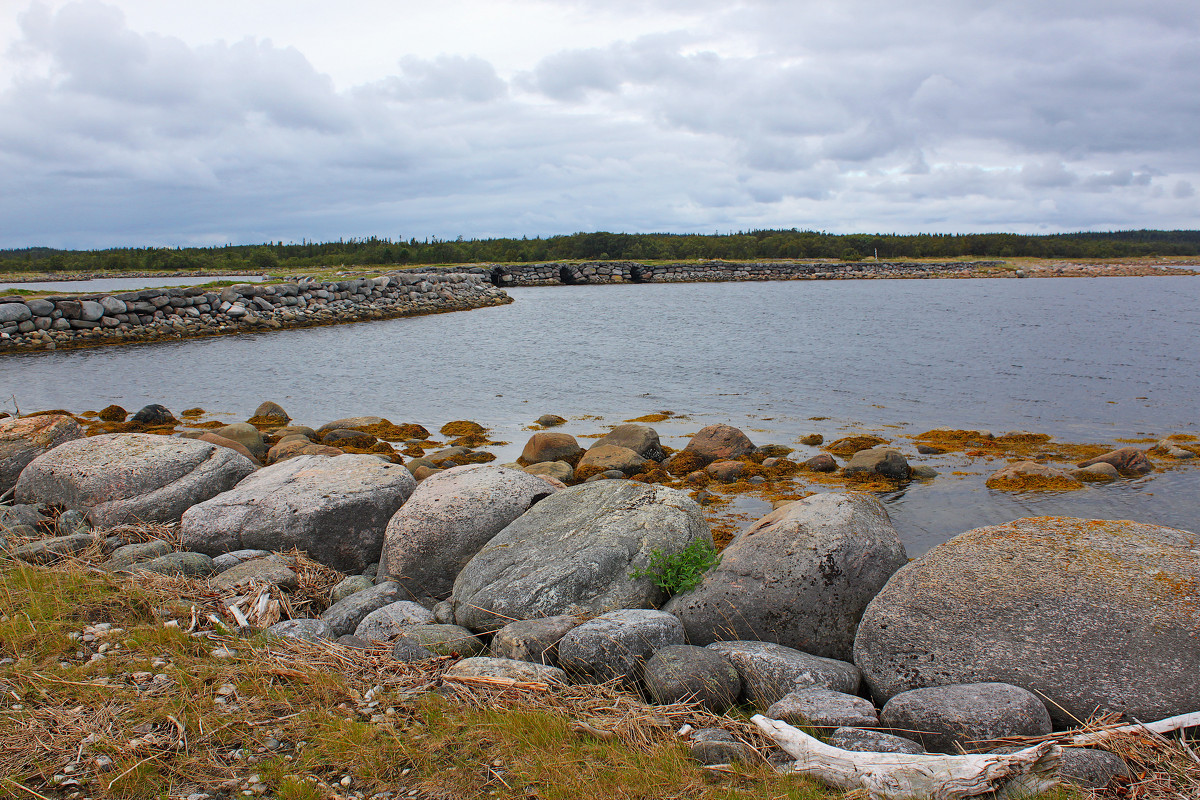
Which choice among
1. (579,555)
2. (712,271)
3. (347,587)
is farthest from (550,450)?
(712,271)

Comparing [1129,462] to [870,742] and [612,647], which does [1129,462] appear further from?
[612,647]

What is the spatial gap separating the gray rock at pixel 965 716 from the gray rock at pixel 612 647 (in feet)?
4.83

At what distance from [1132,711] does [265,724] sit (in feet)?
16.2

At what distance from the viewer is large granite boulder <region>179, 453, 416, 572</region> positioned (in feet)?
23.5

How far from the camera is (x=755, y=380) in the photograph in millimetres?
20547

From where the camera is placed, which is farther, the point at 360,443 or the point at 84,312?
the point at 84,312

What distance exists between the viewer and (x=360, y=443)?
13.4 m

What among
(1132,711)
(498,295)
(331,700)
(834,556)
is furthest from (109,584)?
(498,295)

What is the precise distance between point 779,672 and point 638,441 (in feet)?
25.8

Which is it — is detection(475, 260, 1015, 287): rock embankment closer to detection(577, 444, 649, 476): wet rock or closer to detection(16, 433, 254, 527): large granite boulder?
detection(577, 444, 649, 476): wet rock

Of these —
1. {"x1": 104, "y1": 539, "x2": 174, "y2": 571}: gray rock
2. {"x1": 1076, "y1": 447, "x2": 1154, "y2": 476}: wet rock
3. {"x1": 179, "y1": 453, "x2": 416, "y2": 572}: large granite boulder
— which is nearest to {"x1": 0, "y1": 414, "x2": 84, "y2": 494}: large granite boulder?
{"x1": 104, "y1": 539, "x2": 174, "y2": 571}: gray rock

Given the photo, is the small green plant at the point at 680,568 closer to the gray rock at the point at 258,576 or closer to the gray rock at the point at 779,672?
the gray rock at the point at 779,672

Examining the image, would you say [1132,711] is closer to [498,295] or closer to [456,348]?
[456,348]

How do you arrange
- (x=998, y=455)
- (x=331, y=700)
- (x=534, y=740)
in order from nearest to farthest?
(x=534, y=740) < (x=331, y=700) < (x=998, y=455)
